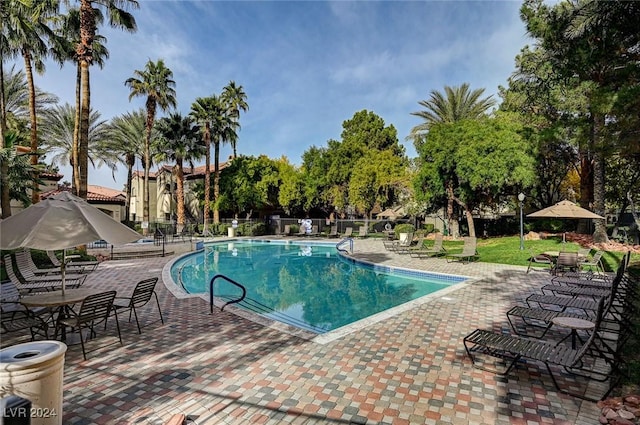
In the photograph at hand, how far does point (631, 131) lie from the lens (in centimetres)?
1011

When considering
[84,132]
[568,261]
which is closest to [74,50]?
[84,132]

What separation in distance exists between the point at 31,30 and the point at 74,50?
2.09 m

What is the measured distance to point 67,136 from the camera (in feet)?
90.0

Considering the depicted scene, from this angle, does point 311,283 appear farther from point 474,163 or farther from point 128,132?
point 128,132

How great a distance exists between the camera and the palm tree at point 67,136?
26469 millimetres

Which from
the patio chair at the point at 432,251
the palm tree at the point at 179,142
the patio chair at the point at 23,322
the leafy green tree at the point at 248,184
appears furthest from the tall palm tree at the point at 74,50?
the patio chair at the point at 432,251

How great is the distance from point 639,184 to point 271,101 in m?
24.9

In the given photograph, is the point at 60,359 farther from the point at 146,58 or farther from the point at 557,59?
the point at 146,58

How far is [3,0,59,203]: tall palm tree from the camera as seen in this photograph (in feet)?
45.2

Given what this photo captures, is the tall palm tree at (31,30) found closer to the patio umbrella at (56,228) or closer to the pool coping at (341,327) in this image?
the pool coping at (341,327)

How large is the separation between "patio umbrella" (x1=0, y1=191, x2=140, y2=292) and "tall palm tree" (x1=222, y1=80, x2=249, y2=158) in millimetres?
27299

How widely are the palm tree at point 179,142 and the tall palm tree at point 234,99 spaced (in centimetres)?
344

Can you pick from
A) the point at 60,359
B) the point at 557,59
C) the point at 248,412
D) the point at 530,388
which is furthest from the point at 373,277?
the point at 557,59

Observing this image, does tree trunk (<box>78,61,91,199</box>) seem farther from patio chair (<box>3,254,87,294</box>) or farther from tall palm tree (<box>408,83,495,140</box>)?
tall palm tree (<box>408,83,495,140</box>)
